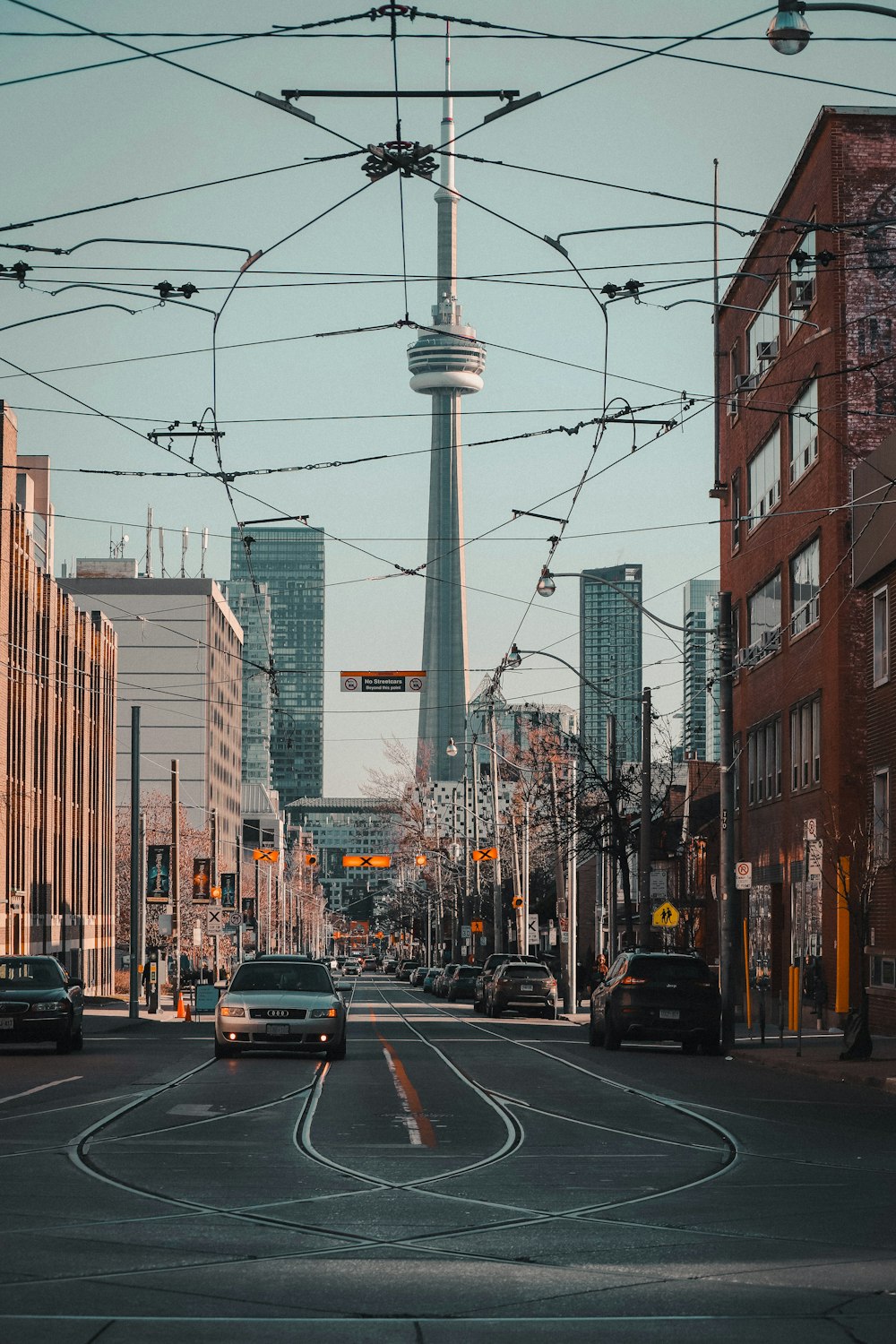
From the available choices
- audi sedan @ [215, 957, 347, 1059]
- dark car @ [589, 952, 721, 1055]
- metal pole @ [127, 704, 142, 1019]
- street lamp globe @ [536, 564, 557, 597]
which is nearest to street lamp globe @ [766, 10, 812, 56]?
audi sedan @ [215, 957, 347, 1059]

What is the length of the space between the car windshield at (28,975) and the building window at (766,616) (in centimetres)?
2158

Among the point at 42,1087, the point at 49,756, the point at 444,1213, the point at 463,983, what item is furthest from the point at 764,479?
the point at 444,1213

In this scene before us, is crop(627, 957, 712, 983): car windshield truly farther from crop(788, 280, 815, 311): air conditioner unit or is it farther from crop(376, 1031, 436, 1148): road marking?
crop(788, 280, 815, 311): air conditioner unit

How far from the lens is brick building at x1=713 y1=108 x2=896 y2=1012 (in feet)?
132

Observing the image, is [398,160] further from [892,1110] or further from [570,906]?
[570,906]

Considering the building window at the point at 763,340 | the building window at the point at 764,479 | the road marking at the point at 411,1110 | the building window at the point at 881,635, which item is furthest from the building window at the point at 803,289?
the road marking at the point at 411,1110

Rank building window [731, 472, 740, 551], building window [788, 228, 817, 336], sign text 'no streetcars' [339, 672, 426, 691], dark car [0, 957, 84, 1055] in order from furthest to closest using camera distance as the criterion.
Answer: building window [731, 472, 740, 551], sign text 'no streetcars' [339, 672, 426, 691], building window [788, 228, 817, 336], dark car [0, 957, 84, 1055]

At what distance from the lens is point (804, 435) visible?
44.5m

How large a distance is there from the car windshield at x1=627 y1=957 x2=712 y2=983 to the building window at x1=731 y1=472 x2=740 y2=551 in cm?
2449

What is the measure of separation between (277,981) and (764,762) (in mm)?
24337

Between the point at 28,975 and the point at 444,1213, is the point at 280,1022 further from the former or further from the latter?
the point at 444,1213

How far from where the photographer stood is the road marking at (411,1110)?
53.1 ft

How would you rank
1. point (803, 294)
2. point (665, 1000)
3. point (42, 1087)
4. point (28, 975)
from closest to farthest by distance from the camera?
point (42, 1087) → point (665, 1000) → point (28, 975) → point (803, 294)

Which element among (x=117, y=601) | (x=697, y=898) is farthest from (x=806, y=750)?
(x=117, y=601)
